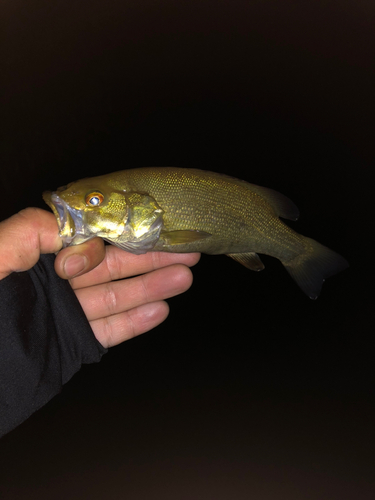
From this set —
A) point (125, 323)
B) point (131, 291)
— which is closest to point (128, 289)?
point (131, 291)

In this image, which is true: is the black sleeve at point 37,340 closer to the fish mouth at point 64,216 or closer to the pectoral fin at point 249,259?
the fish mouth at point 64,216

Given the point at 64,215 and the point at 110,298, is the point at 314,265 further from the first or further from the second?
the point at 64,215

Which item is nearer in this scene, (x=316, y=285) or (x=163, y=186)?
(x=163, y=186)

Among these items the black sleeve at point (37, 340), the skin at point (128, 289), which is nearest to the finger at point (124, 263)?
the skin at point (128, 289)

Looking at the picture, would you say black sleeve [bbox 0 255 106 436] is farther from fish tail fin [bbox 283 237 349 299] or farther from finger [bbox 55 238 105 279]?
fish tail fin [bbox 283 237 349 299]

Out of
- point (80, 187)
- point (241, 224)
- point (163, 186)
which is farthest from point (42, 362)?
point (241, 224)

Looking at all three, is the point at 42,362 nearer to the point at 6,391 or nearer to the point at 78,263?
the point at 6,391

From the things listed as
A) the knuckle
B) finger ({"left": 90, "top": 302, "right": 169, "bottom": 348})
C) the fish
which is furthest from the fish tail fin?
the knuckle

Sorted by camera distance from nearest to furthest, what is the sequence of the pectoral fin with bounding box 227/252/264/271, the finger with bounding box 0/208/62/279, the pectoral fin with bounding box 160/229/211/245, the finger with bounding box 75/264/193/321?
the finger with bounding box 0/208/62/279
the pectoral fin with bounding box 160/229/211/245
the pectoral fin with bounding box 227/252/264/271
the finger with bounding box 75/264/193/321
